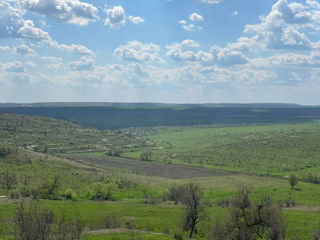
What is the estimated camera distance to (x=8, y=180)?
87375 mm

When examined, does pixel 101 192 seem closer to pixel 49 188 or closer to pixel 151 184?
pixel 49 188

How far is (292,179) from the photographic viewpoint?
104625 mm

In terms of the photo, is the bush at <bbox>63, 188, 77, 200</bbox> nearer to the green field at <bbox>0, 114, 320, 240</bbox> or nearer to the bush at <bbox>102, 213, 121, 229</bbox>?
the green field at <bbox>0, 114, 320, 240</bbox>

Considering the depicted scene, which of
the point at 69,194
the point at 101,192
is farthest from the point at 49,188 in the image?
the point at 101,192

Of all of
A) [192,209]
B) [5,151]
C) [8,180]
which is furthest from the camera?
[5,151]

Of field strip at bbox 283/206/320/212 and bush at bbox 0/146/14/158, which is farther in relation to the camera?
bush at bbox 0/146/14/158

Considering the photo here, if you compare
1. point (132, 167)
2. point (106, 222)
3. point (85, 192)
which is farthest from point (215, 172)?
point (106, 222)

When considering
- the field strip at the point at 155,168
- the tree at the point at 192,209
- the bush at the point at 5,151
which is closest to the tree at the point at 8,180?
the bush at the point at 5,151

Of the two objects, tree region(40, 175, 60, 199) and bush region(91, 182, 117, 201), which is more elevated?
tree region(40, 175, 60, 199)

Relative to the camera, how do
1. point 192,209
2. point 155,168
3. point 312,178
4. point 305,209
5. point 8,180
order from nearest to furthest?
1. point 192,209
2. point 305,209
3. point 8,180
4. point 312,178
5. point 155,168

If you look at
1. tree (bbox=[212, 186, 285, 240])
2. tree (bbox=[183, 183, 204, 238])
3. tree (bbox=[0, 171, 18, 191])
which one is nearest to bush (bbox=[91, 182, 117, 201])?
tree (bbox=[0, 171, 18, 191])

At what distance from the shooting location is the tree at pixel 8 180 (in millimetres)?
83494

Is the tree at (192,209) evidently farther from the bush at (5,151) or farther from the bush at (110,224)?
the bush at (5,151)

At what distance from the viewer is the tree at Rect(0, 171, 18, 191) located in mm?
83494
